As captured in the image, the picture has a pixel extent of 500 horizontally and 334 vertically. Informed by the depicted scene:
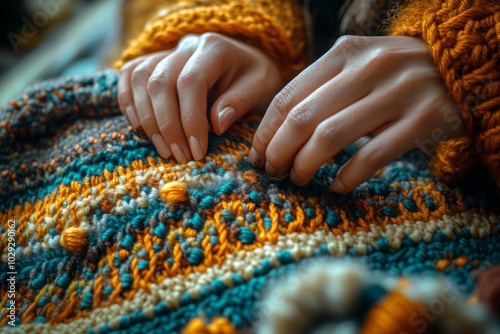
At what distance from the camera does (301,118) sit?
0.45 meters

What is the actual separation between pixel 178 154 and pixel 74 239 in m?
0.15

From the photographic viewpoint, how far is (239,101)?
Answer: 1.77 feet

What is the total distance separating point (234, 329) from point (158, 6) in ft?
2.74

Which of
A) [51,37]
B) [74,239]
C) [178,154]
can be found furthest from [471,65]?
[51,37]

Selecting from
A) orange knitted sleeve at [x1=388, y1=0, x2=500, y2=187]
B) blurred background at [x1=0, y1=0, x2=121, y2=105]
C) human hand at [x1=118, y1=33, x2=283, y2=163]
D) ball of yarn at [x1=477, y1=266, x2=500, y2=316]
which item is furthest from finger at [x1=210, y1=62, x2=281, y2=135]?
blurred background at [x1=0, y1=0, x2=121, y2=105]

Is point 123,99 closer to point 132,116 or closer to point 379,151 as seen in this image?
point 132,116

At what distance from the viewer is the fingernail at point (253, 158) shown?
49cm

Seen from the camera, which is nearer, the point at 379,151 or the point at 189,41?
the point at 379,151

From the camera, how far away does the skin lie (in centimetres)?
44

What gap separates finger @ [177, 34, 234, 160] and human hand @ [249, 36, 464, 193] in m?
0.08

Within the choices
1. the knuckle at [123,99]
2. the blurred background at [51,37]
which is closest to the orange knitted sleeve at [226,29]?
the knuckle at [123,99]

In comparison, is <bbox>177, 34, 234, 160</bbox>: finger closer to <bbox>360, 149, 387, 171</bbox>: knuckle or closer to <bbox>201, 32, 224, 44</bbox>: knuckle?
<bbox>201, 32, 224, 44</bbox>: knuckle

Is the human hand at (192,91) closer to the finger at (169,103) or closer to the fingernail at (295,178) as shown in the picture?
the finger at (169,103)

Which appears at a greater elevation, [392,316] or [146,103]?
[146,103]
